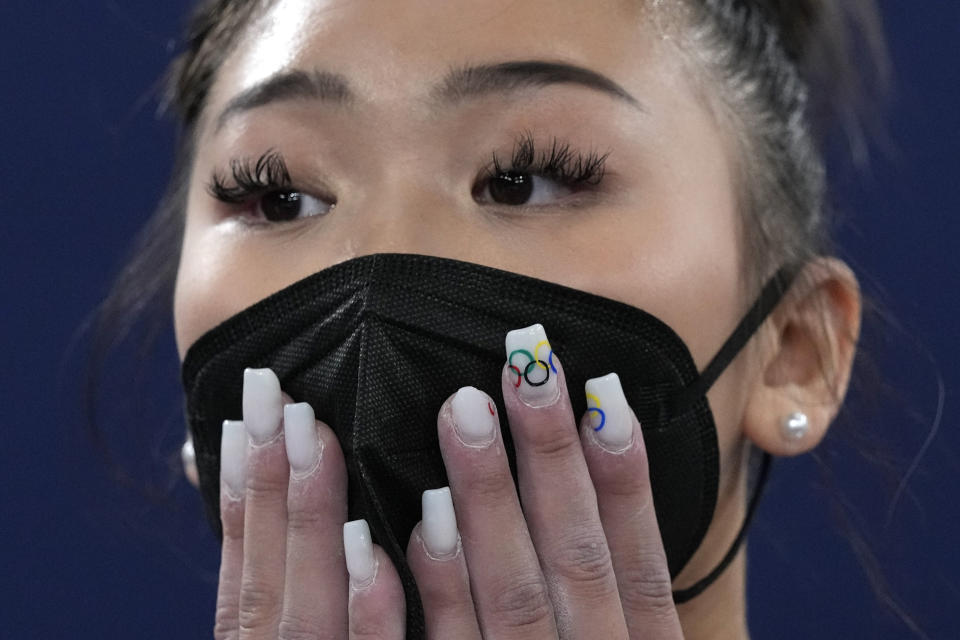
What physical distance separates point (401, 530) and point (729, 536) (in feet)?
1.74

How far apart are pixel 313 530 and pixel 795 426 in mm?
638

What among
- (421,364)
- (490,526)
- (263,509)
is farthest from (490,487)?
(263,509)

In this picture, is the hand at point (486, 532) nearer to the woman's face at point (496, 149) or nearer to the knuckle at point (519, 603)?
the knuckle at point (519, 603)

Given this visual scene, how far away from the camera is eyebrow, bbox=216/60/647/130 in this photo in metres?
1.32

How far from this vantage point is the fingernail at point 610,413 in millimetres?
1228

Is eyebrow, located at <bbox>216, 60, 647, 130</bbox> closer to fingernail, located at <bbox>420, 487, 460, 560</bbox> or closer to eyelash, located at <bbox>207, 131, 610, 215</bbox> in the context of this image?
eyelash, located at <bbox>207, 131, 610, 215</bbox>

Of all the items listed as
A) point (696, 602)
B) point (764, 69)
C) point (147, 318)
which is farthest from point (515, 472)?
point (147, 318)

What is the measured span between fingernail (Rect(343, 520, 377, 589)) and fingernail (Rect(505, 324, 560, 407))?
20 centimetres

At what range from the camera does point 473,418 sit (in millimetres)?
1182

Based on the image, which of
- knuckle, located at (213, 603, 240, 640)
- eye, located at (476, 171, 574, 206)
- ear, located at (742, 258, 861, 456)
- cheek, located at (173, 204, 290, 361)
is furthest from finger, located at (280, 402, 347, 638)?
ear, located at (742, 258, 861, 456)

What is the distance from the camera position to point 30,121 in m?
2.48

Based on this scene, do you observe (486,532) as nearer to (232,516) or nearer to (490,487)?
Answer: (490,487)

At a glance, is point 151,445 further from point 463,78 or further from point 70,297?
point 463,78

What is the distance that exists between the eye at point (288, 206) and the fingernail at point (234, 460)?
0.88 ft
